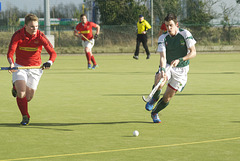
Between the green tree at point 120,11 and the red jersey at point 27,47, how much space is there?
1425 inches

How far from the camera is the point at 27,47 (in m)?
8.10

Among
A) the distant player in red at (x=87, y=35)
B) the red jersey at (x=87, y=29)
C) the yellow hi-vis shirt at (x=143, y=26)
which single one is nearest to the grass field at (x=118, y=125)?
the distant player in red at (x=87, y=35)

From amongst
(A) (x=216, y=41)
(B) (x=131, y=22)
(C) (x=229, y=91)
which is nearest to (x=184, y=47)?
(C) (x=229, y=91)

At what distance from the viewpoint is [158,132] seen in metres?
7.40

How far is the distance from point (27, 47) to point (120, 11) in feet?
120

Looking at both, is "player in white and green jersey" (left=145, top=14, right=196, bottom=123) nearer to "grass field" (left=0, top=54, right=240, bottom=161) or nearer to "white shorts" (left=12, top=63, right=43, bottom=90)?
"grass field" (left=0, top=54, right=240, bottom=161)

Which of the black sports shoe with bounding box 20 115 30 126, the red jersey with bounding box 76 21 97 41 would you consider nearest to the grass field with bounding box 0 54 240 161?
the black sports shoe with bounding box 20 115 30 126

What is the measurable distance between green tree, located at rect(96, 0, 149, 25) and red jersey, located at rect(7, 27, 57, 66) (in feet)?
119

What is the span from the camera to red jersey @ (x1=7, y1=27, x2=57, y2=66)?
7883 millimetres

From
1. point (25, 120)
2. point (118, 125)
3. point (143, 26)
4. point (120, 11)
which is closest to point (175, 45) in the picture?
point (118, 125)

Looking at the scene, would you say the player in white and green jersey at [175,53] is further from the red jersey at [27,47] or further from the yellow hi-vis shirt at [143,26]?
the yellow hi-vis shirt at [143,26]

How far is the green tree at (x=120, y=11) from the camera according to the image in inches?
1743

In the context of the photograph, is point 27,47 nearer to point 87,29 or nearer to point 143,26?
point 87,29

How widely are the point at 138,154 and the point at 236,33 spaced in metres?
31.7
